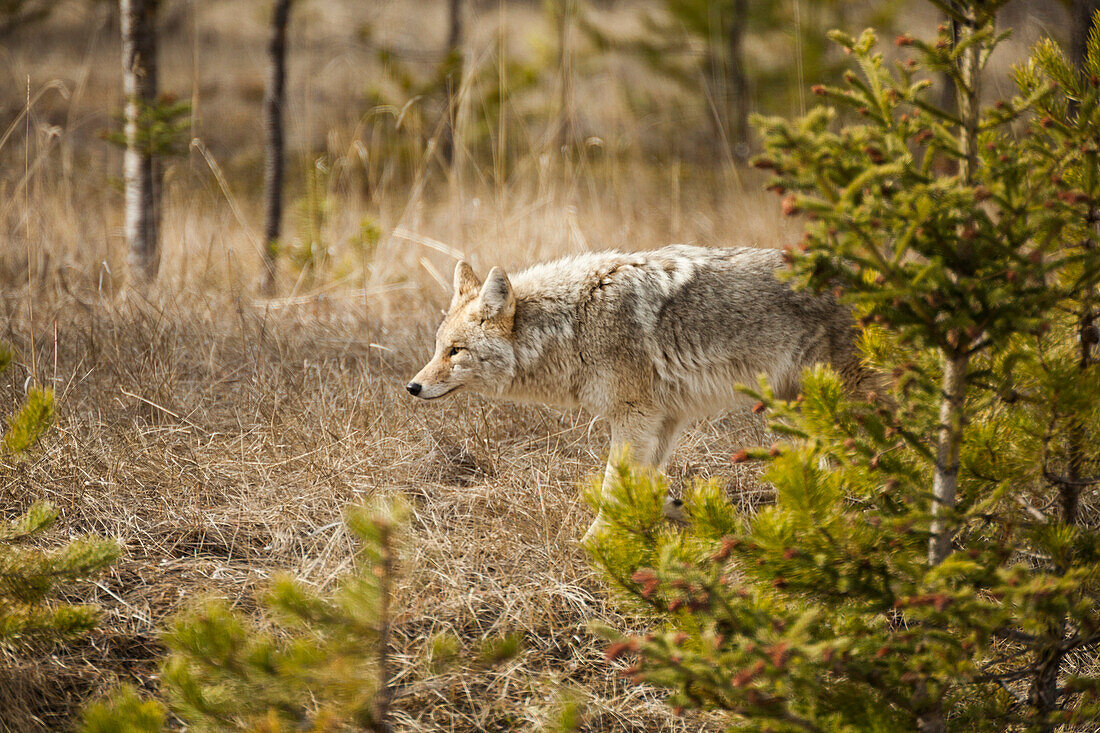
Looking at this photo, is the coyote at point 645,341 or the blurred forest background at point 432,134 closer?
the coyote at point 645,341

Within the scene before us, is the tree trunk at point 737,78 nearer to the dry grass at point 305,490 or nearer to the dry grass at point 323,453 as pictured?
the dry grass at point 323,453

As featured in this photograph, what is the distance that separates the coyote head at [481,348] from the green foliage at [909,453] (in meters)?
1.93

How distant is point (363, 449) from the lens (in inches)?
152

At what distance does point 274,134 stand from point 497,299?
4.01 meters

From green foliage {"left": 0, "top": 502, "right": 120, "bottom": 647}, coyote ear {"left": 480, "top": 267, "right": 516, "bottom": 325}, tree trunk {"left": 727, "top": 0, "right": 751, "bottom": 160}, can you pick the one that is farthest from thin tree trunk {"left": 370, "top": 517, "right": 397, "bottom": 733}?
tree trunk {"left": 727, "top": 0, "right": 751, "bottom": 160}

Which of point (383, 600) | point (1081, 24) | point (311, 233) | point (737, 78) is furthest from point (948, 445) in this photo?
point (737, 78)

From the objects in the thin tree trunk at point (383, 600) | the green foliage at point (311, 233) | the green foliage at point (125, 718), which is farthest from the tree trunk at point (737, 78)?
the green foliage at point (125, 718)

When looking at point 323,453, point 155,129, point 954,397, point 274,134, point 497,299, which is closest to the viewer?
point 954,397

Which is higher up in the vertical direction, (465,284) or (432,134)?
(432,134)

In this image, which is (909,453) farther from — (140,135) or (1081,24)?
(140,135)

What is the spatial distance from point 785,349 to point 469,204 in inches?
182

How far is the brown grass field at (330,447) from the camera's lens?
271 centimetres

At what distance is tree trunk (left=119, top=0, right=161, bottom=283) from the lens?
19.9 feet

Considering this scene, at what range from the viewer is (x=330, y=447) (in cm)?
382
